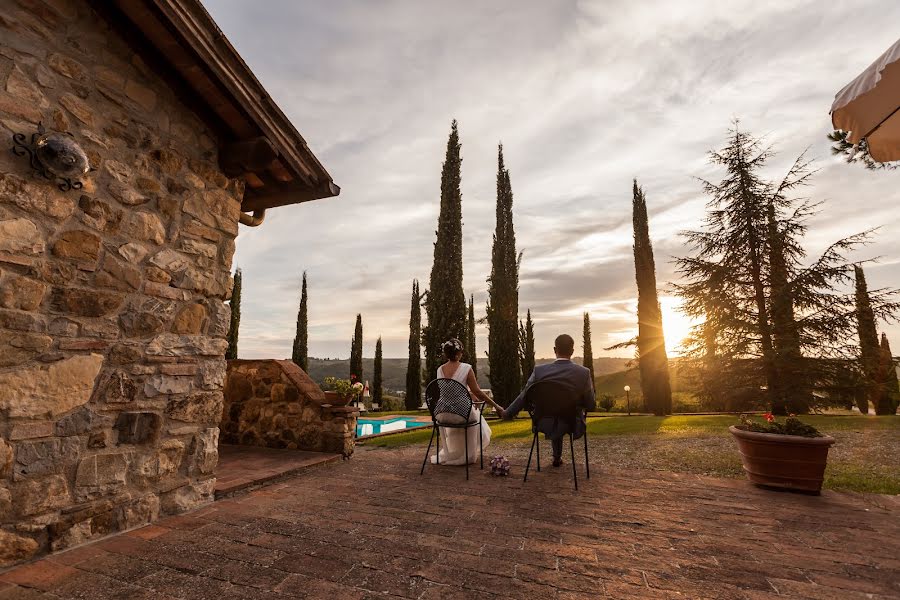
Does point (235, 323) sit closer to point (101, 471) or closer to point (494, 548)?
point (101, 471)

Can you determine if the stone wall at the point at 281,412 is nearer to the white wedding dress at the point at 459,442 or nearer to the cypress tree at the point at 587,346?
the white wedding dress at the point at 459,442

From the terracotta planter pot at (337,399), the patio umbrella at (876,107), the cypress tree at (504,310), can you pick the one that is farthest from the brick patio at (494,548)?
the cypress tree at (504,310)

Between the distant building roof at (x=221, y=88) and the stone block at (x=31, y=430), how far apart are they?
2301 millimetres

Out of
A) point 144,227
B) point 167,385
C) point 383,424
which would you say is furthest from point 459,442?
point 383,424

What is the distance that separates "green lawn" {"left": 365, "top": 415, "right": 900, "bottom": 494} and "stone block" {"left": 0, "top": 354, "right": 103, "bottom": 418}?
4293 millimetres

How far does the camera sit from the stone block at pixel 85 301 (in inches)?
91.2

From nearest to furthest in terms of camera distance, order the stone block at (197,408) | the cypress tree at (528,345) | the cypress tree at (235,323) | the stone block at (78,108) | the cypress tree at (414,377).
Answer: the stone block at (78,108) < the stone block at (197,408) < the cypress tree at (235,323) < the cypress tree at (528,345) < the cypress tree at (414,377)

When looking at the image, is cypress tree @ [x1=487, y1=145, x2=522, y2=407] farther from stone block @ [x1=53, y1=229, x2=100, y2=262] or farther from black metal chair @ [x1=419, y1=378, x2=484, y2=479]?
stone block @ [x1=53, y1=229, x2=100, y2=262]

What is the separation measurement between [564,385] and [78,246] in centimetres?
400

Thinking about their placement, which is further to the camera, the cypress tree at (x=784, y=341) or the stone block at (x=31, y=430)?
the cypress tree at (x=784, y=341)

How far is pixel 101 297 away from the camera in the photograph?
2.51 metres

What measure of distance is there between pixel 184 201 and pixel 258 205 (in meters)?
1.19

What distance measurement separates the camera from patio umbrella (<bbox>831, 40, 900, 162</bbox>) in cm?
252

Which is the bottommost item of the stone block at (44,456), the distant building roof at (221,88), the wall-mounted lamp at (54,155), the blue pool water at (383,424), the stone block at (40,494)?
the blue pool water at (383,424)
